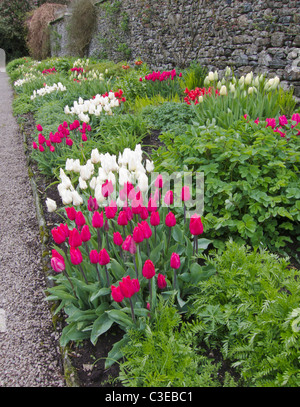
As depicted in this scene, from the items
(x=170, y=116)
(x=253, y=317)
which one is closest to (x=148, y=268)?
(x=253, y=317)

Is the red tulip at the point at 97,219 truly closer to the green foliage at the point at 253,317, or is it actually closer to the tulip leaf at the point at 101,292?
the tulip leaf at the point at 101,292

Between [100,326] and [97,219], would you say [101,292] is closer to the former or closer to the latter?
[100,326]

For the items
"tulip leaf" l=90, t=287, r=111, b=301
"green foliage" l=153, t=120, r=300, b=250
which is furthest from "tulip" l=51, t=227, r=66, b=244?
"green foliage" l=153, t=120, r=300, b=250

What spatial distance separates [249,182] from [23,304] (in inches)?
85.0

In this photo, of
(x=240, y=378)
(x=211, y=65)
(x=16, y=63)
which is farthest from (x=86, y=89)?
(x=16, y=63)

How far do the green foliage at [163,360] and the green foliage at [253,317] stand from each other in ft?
0.49

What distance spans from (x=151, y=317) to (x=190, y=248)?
0.57 m

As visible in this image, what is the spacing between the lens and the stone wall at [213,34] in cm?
609

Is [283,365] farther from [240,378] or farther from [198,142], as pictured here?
[198,142]

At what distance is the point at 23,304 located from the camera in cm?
268

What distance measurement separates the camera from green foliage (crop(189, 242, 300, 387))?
4.83 ft

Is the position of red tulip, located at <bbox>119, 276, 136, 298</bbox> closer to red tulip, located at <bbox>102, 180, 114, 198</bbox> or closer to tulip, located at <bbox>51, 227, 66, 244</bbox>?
tulip, located at <bbox>51, 227, 66, 244</bbox>

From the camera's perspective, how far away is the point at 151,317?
73.7 inches

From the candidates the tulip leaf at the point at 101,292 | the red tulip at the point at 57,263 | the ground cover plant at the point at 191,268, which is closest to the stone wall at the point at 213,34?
the ground cover plant at the point at 191,268
